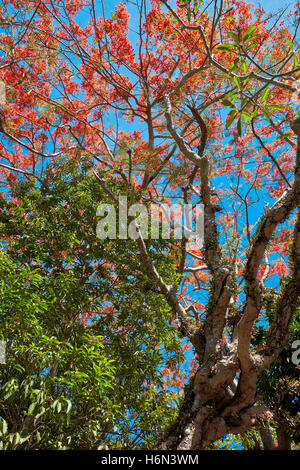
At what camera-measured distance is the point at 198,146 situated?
404 centimetres

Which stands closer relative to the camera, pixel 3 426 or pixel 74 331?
pixel 3 426

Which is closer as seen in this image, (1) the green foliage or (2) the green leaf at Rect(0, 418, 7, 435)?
(2) the green leaf at Rect(0, 418, 7, 435)

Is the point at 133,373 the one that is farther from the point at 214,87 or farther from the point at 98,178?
the point at 214,87

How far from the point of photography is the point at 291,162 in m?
7.00

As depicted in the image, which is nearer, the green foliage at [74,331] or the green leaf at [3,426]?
the green leaf at [3,426]

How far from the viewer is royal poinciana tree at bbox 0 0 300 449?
2750mm

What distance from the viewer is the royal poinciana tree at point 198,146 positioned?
2750 mm

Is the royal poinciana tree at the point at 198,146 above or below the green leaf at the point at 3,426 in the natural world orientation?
above

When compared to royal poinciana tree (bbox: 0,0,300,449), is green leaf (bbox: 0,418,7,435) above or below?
below

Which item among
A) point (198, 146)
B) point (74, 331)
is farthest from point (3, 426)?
point (198, 146)

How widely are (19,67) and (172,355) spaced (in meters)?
5.59

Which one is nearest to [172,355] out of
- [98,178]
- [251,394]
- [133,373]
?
[133,373]

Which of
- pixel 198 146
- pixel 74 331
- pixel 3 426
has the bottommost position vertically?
pixel 3 426

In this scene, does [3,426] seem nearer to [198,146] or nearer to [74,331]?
[74,331]
